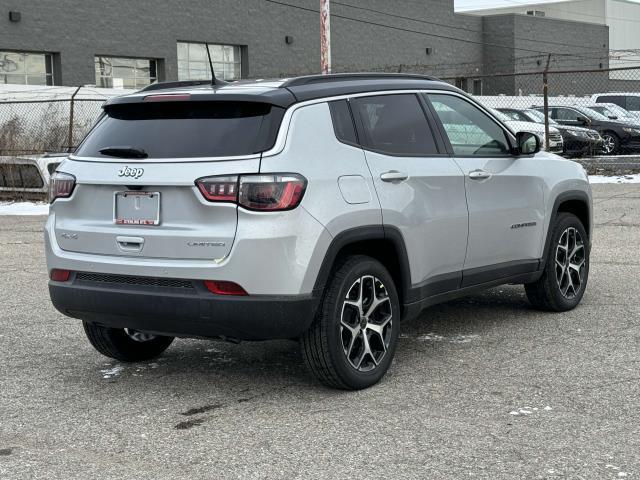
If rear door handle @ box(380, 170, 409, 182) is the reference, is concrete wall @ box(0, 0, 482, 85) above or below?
above

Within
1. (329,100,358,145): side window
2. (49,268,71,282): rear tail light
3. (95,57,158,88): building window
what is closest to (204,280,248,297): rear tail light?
(49,268,71,282): rear tail light

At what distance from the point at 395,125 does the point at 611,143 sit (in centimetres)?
2371

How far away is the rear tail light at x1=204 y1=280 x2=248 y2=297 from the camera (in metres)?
5.20

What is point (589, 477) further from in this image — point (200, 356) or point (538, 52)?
point (538, 52)

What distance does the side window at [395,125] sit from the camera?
19.6ft

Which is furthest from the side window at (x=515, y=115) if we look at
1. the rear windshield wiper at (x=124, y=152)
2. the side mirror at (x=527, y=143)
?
the rear windshield wiper at (x=124, y=152)

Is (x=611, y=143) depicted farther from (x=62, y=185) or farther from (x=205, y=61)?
(x=62, y=185)

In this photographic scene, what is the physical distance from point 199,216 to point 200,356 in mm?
1706

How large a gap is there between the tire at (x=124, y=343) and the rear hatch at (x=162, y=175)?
0.79m

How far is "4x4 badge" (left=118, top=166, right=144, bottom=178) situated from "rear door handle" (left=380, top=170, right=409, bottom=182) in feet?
4.59

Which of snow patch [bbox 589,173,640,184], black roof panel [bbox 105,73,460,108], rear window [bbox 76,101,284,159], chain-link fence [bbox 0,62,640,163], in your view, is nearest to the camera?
rear window [bbox 76,101,284,159]

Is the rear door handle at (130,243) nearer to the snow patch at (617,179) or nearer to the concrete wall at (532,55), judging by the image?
the snow patch at (617,179)

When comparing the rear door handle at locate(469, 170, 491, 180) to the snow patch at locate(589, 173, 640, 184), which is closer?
the rear door handle at locate(469, 170, 491, 180)

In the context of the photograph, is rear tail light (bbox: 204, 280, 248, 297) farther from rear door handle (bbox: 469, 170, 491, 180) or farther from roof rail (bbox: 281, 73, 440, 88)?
rear door handle (bbox: 469, 170, 491, 180)
